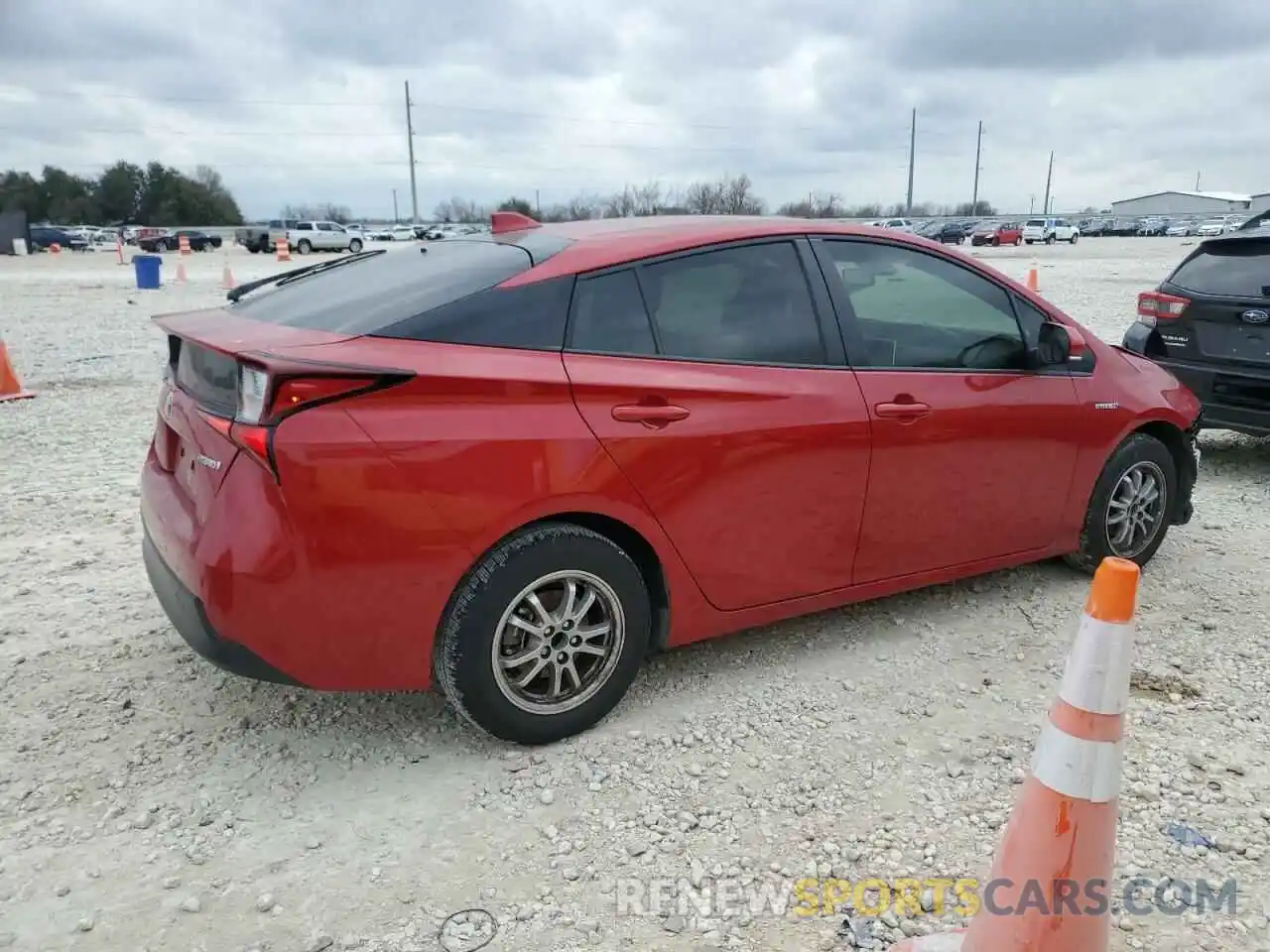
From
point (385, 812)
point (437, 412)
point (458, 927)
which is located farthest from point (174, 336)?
point (458, 927)

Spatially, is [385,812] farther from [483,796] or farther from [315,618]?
[315,618]

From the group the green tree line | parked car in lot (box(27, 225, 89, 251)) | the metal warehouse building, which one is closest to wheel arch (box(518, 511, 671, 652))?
parked car in lot (box(27, 225, 89, 251))

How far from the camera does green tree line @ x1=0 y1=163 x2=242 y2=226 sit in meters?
79.1

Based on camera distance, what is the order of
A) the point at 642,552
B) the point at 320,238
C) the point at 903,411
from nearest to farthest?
the point at 642,552
the point at 903,411
the point at 320,238

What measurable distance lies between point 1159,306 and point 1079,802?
5.54 m

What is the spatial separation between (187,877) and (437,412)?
55.0 inches

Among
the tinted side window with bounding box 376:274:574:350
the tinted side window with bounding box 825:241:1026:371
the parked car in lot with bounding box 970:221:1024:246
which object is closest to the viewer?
the tinted side window with bounding box 376:274:574:350

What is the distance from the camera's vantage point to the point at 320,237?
4566 cm

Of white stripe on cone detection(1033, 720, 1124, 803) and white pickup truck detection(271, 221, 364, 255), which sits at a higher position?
white pickup truck detection(271, 221, 364, 255)

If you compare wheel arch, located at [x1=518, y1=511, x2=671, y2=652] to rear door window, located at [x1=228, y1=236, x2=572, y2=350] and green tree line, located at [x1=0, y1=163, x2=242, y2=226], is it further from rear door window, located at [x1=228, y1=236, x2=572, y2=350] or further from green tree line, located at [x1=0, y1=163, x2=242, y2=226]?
green tree line, located at [x1=0, y1=163, x2=242, y2=226]

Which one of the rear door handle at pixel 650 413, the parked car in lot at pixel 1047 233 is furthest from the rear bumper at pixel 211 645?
the parked car in lot at pixel 1047 233

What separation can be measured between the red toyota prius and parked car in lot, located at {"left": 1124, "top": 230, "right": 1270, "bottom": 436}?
255 cm

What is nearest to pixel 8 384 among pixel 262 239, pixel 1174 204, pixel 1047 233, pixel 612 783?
pixel 612 783

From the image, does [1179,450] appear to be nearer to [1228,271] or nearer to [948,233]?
[1228,271]
